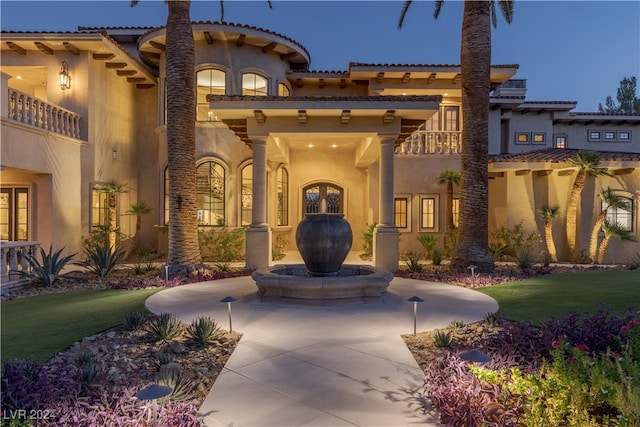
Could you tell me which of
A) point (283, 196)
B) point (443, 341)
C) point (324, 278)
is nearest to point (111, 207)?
point (283, 196)

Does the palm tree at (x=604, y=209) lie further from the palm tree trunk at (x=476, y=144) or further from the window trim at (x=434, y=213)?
the palm tree trunk at (x=476, y=144)

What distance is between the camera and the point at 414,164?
17516 millimetres

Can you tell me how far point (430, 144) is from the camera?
17594 mm

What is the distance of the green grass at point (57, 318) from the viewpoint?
17.4ft

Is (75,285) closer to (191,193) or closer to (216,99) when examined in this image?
(191,193)

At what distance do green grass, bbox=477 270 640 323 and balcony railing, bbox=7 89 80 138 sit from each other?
1369 centimetres

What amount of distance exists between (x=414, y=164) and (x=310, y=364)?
13.9 meters

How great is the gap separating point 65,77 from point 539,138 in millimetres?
22238

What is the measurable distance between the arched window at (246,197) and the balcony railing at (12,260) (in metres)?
7.28

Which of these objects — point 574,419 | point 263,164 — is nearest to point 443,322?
point 574,419

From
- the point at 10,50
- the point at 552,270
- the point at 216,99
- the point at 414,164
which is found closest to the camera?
the point at 216,99

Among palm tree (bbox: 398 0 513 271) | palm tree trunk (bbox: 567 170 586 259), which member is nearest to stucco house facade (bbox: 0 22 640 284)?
palm tree trunk (bbox: 567 170 586 259)

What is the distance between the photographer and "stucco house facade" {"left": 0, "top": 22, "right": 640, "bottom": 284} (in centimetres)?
1206

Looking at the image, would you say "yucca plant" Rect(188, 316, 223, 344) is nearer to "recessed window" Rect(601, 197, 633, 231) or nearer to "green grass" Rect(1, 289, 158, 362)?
"green grass" Rect(1, 289, 158, 362)
